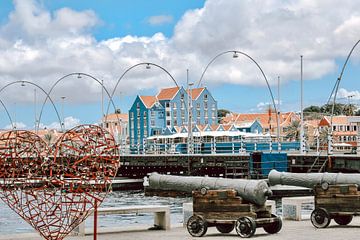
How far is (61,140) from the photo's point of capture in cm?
1305

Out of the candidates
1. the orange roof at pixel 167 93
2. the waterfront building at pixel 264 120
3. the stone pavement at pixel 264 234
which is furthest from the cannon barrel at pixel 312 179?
the waterfront building at pixel 264 120

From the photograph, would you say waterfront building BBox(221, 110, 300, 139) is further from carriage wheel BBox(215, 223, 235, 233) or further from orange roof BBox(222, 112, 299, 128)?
carriage wheel BBox(215, 223, 235, 233)

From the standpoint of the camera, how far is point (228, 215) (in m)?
16.8

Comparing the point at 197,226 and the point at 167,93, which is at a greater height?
the point at 167,93

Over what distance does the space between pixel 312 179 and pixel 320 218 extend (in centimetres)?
116

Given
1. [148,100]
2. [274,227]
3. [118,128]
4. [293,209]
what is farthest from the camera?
[148,100]

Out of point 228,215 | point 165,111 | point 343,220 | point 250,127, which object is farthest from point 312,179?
point 165,111

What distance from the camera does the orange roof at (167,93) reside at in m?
153

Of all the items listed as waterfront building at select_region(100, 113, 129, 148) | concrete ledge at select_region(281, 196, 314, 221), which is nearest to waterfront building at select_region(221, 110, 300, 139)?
waterfront building at select_region(100, 113, 129, 148)

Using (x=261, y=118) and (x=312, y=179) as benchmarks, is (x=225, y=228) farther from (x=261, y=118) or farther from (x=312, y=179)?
(x=261, y=118)

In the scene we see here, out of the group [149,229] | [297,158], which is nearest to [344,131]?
[297,158]

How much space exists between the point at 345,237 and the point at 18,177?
7.24m

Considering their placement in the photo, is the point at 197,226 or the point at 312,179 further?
the point at 312,179

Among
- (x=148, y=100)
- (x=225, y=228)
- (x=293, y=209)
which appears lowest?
(x=225, y=228)
